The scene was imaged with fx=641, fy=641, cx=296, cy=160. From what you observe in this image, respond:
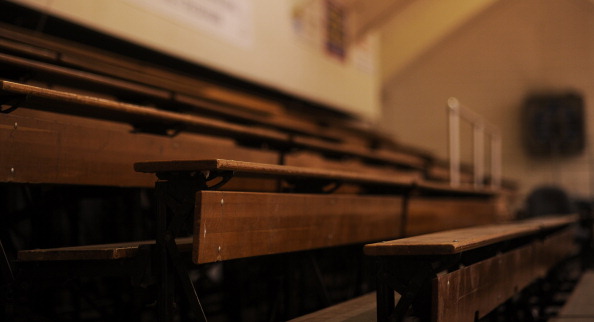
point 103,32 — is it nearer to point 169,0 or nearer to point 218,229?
point 169,0

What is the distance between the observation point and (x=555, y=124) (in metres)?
6.16

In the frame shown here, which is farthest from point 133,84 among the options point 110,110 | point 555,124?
point 555,124

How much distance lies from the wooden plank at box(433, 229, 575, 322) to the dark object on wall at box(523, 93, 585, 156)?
13.7 feet

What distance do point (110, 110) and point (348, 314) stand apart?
29.5 inches

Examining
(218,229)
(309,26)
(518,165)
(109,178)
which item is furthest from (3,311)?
(518,165)

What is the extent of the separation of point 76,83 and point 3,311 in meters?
0.75

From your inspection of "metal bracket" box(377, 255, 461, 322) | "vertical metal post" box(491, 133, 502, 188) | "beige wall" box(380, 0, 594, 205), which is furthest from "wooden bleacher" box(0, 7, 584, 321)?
"beige wall" box(380, 0, 594, 205)

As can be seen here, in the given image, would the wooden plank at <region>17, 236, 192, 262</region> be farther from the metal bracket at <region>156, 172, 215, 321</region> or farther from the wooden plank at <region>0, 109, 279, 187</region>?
the wooden plank at <region>0, 109, 279, 187</region>

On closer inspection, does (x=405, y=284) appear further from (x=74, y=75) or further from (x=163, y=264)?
(x=74, y=75)

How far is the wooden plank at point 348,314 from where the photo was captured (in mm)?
1363

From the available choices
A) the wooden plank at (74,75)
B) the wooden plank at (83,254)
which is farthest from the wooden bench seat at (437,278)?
the wooden plank at (74,75)

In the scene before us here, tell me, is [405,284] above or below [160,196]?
below

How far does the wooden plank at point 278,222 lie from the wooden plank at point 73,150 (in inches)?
11.3

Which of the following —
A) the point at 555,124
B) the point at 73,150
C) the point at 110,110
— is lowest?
the point at 73,150
